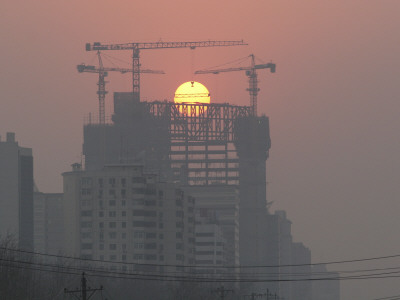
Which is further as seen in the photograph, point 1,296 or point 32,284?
point 32,284

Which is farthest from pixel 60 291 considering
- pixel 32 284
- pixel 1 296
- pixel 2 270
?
pixel 1 296

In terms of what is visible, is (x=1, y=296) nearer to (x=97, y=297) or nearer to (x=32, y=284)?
(x=32, y=284)

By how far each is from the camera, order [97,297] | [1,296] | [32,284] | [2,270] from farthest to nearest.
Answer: [97,297] < [32,284] < [2,270] < [1,296]

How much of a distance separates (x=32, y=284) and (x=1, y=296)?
84.1 ft

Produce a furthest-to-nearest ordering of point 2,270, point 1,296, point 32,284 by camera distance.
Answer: point 32,284 → point 2,270 → point 1,296

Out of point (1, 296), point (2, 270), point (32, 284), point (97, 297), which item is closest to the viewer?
point (1, 296)

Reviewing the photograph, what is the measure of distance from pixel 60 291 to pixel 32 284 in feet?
23.3

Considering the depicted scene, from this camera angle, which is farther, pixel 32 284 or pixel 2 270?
pixel 32 284

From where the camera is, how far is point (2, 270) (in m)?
154

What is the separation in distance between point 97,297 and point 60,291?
1601cm

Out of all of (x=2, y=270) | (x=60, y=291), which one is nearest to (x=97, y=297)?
(x=60, y=291)

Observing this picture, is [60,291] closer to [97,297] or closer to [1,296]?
[97,297]

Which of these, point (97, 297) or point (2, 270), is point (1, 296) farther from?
point (97, 297)

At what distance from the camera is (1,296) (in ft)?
458
